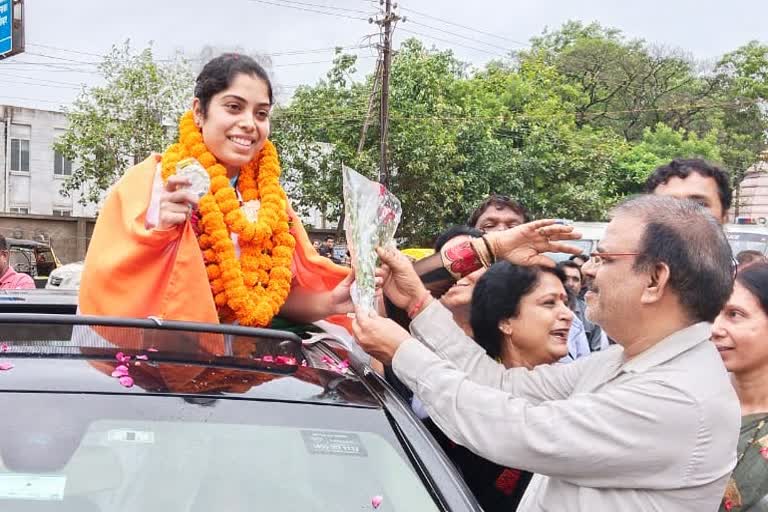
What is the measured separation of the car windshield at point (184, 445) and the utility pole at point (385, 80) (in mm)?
16065

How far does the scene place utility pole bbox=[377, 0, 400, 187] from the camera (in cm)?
1814

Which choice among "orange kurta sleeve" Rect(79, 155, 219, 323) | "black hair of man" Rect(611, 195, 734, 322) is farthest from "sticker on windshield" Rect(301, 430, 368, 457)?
"orange kurta sleeve" Rect(79, 155, 219, 323)

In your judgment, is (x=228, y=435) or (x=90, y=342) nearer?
(x=228, y=435)

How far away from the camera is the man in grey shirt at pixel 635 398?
5.35ft

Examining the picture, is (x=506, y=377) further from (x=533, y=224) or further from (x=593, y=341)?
(x=593, y=341)

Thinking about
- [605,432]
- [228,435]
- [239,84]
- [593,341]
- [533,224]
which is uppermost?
[239,84]

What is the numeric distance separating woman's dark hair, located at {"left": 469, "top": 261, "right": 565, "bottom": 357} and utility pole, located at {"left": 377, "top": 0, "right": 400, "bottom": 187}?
49.0 feet

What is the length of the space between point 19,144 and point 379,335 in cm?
2867

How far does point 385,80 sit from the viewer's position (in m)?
18.9

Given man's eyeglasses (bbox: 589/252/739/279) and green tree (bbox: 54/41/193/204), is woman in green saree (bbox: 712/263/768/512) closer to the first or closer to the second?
man's eyeglasses (bbox: 589/252/739/279)

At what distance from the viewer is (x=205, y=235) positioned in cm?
268

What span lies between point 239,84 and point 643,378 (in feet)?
5.44

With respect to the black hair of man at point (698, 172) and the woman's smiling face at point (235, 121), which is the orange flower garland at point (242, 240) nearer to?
the woman's smiling face at point (235, 121)

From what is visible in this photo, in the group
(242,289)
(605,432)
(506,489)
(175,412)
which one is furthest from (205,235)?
(605,432)
